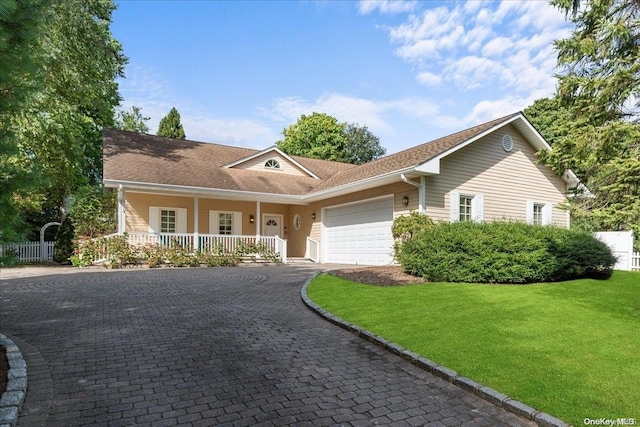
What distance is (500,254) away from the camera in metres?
9.18

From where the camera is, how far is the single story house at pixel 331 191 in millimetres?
13188

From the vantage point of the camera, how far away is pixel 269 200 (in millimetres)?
17125

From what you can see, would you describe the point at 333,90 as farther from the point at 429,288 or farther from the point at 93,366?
the point at 93,366

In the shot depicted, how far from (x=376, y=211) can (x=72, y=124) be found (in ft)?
45.8

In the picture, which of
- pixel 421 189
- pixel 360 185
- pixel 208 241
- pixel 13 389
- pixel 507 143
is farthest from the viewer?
pixel 208 241

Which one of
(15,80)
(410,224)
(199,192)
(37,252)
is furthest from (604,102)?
(37,252)

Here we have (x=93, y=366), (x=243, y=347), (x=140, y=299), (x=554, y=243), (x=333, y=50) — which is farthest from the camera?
(x=333, y=50)

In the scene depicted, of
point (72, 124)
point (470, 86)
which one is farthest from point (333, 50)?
point (72, 124)

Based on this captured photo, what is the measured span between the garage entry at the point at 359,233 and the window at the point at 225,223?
4.72 m

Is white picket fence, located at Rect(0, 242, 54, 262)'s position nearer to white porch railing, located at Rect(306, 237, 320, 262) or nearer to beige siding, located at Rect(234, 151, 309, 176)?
beige siding, located at Rect(234, 151, 309, 176)

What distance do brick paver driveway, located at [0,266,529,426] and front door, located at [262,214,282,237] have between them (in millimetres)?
12131

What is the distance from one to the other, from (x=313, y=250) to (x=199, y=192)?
19.1 ft

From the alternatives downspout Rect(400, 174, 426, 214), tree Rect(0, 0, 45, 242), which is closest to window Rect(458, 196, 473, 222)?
downspout Rect(400, 174, 426, 214)

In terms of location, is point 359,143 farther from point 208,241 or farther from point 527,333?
point 527,333
